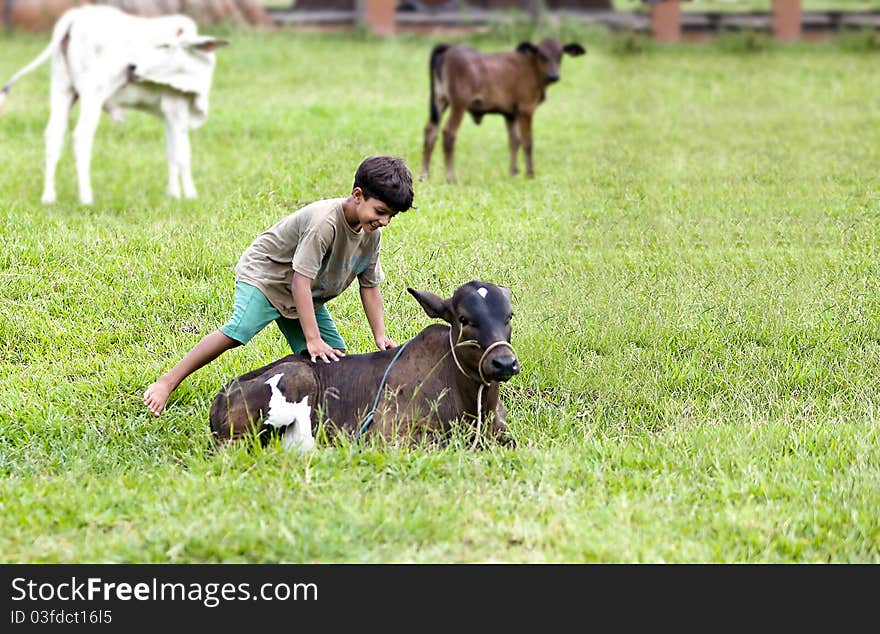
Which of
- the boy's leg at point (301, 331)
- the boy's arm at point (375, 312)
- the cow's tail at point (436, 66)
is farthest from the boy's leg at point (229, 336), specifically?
the cow's tail at point (436, 66)

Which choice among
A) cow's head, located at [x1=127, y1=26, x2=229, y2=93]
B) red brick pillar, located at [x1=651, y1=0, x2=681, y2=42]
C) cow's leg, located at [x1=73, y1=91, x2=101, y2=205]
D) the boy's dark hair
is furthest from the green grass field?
red brick pillar, located at [x1=651, y1=0, x2=681, y2=42]

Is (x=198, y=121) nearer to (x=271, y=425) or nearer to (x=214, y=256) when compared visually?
(x=214, y=256)

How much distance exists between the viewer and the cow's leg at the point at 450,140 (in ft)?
39.5

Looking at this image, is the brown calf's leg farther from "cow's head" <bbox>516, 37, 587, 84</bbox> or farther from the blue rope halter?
the blue rope halter

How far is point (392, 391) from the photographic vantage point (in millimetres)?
5938

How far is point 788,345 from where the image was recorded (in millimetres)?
7609

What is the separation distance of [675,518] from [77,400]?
341cm

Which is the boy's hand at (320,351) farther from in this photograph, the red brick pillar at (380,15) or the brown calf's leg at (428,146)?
Result: the red brick pillar at (380,15)

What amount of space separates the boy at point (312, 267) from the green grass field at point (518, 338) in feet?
1.77

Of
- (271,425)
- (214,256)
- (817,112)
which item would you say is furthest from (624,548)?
(817,112)

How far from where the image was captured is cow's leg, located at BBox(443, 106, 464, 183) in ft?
39.5

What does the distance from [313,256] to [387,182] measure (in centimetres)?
51

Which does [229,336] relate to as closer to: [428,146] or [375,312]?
[375,312]
